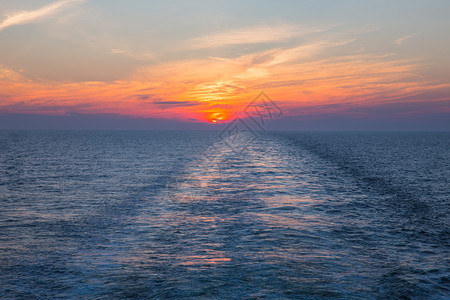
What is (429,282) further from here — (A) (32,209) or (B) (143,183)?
(B) (143,183)

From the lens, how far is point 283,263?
1252cm

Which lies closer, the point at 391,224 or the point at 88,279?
the point at 88,279

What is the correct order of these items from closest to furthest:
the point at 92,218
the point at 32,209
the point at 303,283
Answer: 1. the point at 303,283
2. the point at 92,218
3. the point at 32,209

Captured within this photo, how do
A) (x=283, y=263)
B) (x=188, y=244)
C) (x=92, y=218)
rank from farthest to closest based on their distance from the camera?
(x=92, y=218) → (x=188, y=244) → (x=283, y=263)

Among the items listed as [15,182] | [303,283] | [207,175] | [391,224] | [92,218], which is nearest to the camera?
[303,283]

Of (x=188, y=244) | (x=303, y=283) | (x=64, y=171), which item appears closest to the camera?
(x=303, y=283)

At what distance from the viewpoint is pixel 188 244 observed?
14812 mm

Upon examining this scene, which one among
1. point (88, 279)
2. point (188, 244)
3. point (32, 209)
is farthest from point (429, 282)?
point (32, 209)

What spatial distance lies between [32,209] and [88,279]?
1330cm

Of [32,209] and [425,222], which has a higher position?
[32,209]

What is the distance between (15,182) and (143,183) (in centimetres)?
1259

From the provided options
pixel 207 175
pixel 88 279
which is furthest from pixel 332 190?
Result: pixel 88 279

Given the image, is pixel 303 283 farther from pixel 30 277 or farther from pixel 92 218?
pixel 92 218

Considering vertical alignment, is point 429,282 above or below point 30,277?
below
